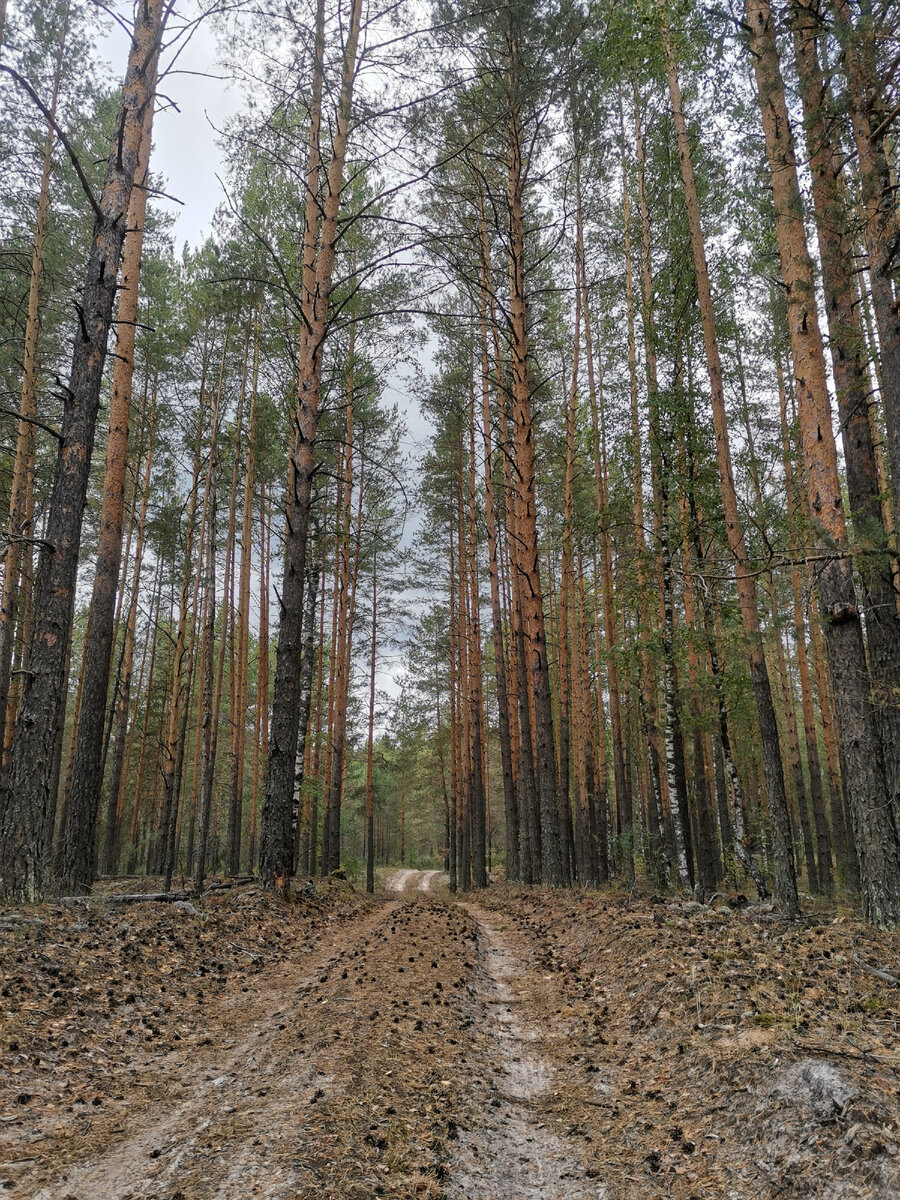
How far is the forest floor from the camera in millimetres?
2398

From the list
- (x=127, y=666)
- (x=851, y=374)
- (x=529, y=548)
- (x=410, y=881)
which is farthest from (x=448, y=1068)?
(x=410, y=881)

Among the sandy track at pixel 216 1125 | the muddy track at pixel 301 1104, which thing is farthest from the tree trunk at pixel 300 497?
the sandy track at pixel 216 1125

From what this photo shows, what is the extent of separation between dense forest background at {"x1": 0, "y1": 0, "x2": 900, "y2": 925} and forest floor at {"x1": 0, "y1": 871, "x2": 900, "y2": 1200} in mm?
2271

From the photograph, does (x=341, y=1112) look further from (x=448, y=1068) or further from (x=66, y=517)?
(x=66, y=517)

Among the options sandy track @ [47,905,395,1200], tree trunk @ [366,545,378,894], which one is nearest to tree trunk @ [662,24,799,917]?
sandy track @ [47,905,395,1200]

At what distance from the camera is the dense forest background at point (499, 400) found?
6566mm

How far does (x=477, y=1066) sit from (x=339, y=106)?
12018mm

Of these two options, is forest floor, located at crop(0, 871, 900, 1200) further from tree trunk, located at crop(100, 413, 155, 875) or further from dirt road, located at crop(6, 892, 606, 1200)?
tree trunk, located at crop(100, 413, 155, 875)

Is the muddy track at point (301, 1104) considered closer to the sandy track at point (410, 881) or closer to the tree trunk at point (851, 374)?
→ the tree trunk at point (851, 374)

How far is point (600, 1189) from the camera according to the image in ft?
8.15

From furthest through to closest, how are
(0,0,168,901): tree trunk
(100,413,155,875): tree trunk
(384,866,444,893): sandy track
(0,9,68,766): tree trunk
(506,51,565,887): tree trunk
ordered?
1. (384,866,444,893): sandy track
2. (100,413,155,875): tree trunk
3. (0,9,68,766): tree trunk
4. (506,51,565,887): tree trunk
5. (0,0,168,901): tree trunk

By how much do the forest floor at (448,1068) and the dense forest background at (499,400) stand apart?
7.45ft

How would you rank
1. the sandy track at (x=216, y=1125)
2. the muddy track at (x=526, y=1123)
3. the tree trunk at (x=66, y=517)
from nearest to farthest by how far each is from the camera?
the sandy track at (x=216, y=1125), the muddy track at (x=526, y=1123), the tree trunk at (x=66, y=517)

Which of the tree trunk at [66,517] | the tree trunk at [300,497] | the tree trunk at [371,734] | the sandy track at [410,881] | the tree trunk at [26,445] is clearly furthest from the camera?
the sandy track at [410,881]
